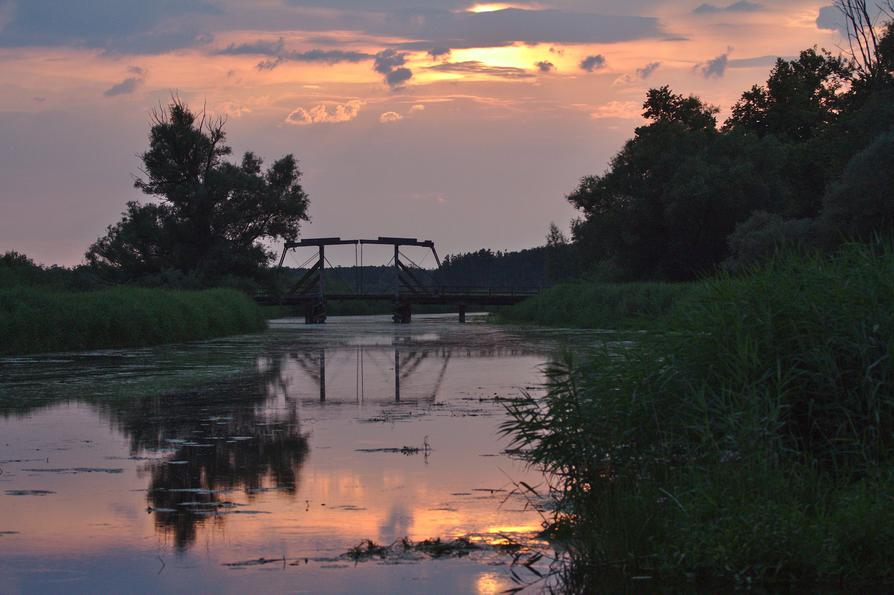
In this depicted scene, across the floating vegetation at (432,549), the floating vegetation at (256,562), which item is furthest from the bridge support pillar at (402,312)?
the floating vegetation at (256,562)

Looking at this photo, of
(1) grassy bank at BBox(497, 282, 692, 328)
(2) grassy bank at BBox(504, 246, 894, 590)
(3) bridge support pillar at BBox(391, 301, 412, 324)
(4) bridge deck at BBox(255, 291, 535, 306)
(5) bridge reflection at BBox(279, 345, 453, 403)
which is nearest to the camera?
(2) grassy bank at BBox(504, 246, 894, 590)

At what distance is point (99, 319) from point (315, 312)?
40.4m

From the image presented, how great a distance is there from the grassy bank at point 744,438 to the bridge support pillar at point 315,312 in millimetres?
66914

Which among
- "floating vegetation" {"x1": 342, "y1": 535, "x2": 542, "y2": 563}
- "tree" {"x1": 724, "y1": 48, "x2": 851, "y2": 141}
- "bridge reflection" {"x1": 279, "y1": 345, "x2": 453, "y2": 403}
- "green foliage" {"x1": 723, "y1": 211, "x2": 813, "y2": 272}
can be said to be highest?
"tree" {"x1": 724, "y1": 48, "x2": 851, "y2": 141}

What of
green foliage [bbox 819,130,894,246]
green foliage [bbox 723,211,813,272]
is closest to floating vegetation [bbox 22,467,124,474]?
green foliage [bbox 819,130,894,246]

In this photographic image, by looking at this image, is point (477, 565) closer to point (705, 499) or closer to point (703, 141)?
point (705, 499)

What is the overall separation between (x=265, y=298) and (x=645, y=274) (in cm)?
2238

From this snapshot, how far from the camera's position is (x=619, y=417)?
9781 millimetres

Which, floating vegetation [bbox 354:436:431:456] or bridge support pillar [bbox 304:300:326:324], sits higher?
bridge support pillar [bbox 304:300:326:324]

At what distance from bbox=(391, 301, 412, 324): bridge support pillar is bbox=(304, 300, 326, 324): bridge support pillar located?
16.1ft

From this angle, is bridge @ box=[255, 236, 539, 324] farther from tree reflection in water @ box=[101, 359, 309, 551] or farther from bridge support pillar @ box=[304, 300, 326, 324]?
tree reflection in water @ box=[101, 359, 309, 551]

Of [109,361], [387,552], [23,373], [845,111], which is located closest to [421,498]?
[387,552]

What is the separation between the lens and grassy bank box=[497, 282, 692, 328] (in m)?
49.6

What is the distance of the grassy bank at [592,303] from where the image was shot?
163 feet
